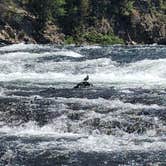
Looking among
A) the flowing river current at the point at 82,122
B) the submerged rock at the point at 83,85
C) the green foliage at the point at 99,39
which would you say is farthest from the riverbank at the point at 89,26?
the submerged rock at the point at 83,85

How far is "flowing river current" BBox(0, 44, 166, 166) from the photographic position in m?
20.0

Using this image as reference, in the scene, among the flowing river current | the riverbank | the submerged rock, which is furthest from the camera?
the riverbank

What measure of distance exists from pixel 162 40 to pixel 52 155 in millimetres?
99564

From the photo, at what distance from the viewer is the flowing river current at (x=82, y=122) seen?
20016 millimetres

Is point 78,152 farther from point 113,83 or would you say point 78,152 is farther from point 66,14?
point 66,14

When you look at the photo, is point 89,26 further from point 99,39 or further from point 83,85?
point 83,85

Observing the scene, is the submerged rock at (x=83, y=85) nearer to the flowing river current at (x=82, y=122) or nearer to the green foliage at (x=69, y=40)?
the flowing river current at (x=82, y=122)

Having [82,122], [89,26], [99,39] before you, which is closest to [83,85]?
[82,122]

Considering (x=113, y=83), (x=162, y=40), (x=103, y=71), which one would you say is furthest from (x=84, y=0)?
(x=113, y=83)

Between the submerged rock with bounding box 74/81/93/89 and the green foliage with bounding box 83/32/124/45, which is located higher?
the submerged rock with bounding box 74/81/93/89

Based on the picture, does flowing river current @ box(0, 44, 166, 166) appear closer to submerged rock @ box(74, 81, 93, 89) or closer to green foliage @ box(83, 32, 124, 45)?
submerged rock @ box(74, 81, 93, 89)

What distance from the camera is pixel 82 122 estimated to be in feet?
81.7

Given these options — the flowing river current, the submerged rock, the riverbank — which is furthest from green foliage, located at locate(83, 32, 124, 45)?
the submerged rock

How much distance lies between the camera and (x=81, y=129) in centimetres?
2422
